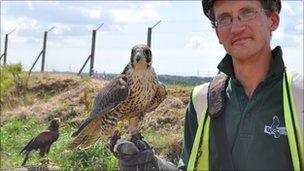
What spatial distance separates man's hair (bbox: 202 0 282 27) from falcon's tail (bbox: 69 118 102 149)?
4.22 metres

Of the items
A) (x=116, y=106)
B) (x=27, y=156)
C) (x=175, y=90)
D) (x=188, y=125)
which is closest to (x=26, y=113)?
(x=175, y=90)

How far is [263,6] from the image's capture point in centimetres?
219

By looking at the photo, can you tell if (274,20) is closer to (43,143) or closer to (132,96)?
(132,96)

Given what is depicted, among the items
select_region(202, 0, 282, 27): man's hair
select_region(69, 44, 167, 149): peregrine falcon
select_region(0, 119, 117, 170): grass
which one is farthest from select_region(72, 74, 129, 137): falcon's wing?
select_region(202, 0, 282, 27): man's hair

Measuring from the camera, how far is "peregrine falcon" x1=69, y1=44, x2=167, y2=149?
550cm

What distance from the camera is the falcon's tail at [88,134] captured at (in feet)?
21.1

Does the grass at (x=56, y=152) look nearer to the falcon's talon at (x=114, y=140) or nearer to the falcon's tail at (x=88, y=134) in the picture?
the falcon's tail at (x=88, y=134)

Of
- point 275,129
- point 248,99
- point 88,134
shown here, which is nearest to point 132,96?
point 88,134

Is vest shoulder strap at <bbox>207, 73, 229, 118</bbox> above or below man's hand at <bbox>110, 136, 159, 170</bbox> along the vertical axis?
above

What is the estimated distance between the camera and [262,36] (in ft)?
7.10

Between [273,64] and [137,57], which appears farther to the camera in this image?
[137,57]

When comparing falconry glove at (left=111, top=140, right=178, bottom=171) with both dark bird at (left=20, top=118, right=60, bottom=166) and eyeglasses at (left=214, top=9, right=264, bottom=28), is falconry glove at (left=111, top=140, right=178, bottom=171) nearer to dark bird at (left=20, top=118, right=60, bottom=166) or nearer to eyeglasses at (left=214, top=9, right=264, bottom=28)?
eyeglasses at (left=214, top=9, right=264, bottom=28)

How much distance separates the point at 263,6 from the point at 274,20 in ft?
0.32

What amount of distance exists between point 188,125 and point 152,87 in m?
3.31
